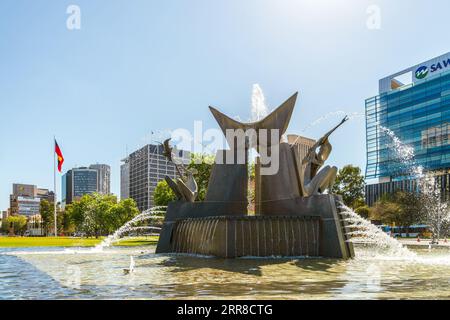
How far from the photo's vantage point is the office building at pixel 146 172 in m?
156

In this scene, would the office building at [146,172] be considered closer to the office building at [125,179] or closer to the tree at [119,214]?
the office building at [125,179]

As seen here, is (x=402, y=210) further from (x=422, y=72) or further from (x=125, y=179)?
(x=125, y=179)

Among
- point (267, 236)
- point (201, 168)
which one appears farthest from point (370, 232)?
point (201, 168)

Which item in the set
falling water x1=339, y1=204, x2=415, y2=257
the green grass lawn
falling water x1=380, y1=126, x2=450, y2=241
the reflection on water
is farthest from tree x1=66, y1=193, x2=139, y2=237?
the reflection on water

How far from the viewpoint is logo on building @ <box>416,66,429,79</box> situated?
89.4m

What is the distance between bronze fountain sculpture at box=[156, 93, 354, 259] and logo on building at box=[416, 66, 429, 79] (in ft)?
255

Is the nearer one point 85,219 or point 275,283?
point 275,283

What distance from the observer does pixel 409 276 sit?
37.8 ft

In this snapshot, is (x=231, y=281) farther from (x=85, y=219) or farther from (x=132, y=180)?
(x=132, y=180)

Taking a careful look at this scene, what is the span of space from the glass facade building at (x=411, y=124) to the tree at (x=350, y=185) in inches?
1081

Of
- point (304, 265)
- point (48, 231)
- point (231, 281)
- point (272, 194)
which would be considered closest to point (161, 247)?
point (272, 194)

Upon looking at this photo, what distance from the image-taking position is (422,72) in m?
90.2

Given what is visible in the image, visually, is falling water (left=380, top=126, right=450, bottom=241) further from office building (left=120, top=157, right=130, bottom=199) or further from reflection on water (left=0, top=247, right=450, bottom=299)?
office building (left=120, top=157, right=130, bottom=199)
